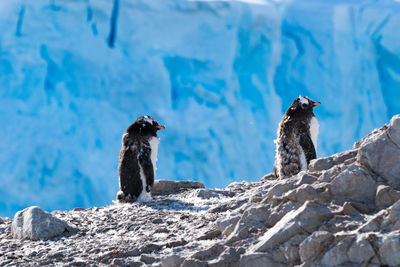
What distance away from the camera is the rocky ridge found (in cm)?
202

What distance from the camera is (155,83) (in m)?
12.8

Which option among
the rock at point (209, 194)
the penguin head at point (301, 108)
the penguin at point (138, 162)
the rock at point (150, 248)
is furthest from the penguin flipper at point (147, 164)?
the rock at point (150, 248)

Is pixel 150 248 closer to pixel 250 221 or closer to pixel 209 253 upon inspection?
pixel 209 253

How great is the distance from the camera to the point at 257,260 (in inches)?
85.4

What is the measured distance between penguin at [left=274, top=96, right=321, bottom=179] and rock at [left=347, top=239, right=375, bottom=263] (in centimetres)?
303

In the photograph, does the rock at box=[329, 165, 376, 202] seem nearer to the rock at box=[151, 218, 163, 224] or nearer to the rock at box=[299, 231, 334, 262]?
the rock at box=[299, 231, 334, 262]

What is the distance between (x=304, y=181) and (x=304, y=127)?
2.46 m

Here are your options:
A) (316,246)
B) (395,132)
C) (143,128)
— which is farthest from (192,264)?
(143,128)

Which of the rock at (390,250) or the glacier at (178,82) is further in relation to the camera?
the glacier at (178,82)

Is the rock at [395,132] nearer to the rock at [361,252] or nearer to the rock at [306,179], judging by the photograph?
the rock at [306,179]

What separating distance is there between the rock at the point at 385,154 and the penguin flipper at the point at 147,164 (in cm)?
299

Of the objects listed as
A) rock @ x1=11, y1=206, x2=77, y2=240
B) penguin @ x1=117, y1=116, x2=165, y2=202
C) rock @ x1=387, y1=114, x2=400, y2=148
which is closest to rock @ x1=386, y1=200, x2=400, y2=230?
rock @ x1=387, y1=114, x2=400, y2=148

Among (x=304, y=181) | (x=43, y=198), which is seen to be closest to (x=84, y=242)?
(x=304, y=181)

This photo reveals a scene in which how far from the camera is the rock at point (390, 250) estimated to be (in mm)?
1855
